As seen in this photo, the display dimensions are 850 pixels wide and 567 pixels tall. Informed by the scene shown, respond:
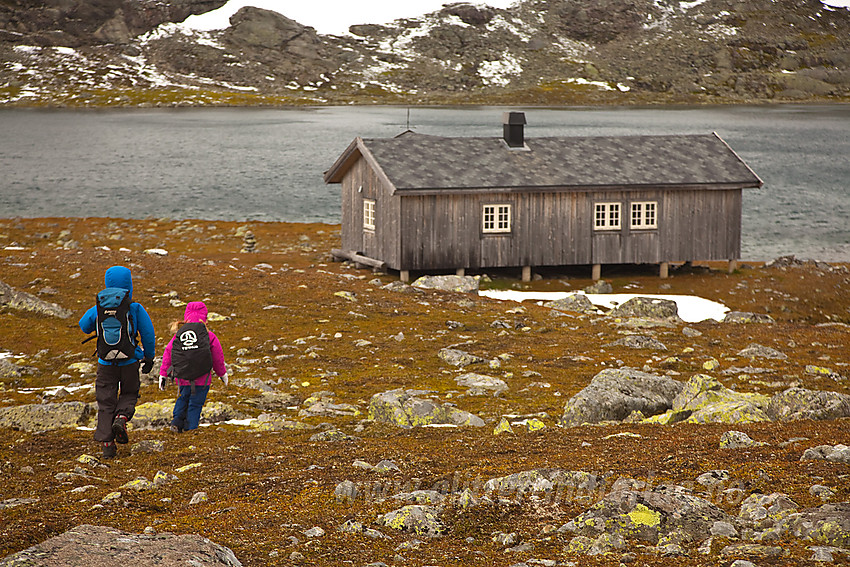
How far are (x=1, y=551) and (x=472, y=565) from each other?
3472mm

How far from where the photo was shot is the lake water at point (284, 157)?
190 ft

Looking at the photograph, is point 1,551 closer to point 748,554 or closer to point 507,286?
point 748,554

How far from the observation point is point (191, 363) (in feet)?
36.9

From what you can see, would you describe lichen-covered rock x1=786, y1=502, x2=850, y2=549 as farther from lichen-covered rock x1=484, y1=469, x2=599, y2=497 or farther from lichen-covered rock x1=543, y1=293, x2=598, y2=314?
lichen-covered rock x1=543, y1=293, x2=598, y2=314

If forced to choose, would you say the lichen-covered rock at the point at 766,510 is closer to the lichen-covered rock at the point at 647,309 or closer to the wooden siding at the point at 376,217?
the lichen-covered rock at the point at 647,309

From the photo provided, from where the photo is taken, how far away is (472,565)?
6.63 meters

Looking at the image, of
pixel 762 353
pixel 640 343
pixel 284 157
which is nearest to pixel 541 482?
pixel 640 343

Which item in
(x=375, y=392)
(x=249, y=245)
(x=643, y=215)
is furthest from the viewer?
(x=249, y=245)

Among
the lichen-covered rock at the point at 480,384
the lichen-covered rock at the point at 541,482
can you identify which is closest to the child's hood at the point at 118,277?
the lichen-covered rock at the point at 541,482

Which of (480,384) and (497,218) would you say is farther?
(497,218)

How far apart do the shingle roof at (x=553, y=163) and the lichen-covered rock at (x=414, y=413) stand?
52.4 feet

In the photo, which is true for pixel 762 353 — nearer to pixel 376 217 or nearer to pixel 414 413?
pixel 414 413

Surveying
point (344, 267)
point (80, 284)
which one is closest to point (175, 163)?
point (344, 267)

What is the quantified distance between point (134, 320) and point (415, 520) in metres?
4.53
